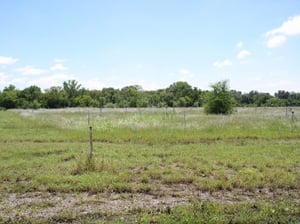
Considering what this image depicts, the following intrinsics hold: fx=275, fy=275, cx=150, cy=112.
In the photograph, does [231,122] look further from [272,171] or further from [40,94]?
[40,94]

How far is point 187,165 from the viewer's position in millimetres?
7734

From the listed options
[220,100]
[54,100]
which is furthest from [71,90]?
[220,100]

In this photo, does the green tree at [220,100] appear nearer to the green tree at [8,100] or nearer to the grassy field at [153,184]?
the grassy field at [153,184]

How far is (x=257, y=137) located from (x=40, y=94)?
74.8 m

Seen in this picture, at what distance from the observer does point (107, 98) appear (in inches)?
3371

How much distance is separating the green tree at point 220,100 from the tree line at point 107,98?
131ft

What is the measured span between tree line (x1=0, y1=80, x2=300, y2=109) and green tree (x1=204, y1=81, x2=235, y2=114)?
40.0 metres

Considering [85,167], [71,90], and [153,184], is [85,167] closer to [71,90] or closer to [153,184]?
[153,184]

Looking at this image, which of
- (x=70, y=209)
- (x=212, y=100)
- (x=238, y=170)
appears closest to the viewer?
(x=70, y=209)

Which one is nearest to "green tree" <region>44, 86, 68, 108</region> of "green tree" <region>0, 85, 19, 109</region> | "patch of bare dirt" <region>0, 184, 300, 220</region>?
"green tree" <region>0, 85, 19, 109</region>

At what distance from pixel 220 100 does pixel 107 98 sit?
201 ft

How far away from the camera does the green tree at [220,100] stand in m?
27.7

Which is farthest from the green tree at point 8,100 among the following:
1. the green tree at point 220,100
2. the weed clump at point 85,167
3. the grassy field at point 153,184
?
the weed clump at point 85,167

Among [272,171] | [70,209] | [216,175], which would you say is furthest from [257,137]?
[70,209]
